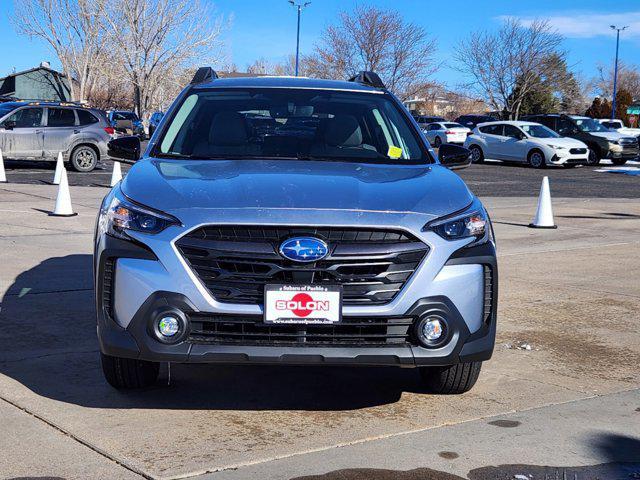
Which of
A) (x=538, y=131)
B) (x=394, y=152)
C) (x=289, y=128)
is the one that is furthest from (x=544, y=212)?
(x=538, y=131)

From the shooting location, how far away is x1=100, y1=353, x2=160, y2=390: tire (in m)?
4.79

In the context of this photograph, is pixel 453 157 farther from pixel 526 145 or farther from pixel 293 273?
pixel 526 145

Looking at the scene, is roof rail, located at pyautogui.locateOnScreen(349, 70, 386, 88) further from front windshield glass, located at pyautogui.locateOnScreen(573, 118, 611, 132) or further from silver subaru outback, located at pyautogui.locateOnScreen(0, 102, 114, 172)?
front windshield glass, located at pyautogui.locateOnScreen(573, 118, 611, 132)

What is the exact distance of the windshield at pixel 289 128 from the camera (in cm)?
548

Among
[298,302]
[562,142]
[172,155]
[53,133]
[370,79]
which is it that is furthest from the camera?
[562,142]

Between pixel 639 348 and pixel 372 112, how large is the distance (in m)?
2.27

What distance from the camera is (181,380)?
524 centimetres

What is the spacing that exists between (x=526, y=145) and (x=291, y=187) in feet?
90.1

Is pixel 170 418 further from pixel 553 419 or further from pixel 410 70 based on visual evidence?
pixel 410 70

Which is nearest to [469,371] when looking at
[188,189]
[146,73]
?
[188,189]

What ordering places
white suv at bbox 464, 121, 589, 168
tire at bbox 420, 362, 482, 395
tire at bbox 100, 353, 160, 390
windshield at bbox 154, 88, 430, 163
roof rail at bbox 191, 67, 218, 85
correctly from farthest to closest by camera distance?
white suv at bbox 464, 121, 589, 168
roof rail at bbox 191, 67, 218, 85
windshield at bbox 154, 88, 430, 163
tire at bbox 420, 362, 482, 395
tire at bbox 100, 353, 160, 390

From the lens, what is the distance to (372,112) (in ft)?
19.7

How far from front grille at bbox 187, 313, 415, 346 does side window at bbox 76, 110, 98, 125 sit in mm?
20200


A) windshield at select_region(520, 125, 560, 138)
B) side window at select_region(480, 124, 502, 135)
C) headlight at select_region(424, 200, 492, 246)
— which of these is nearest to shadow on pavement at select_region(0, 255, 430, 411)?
headlight at select_region(424, 200, 492, 246)
